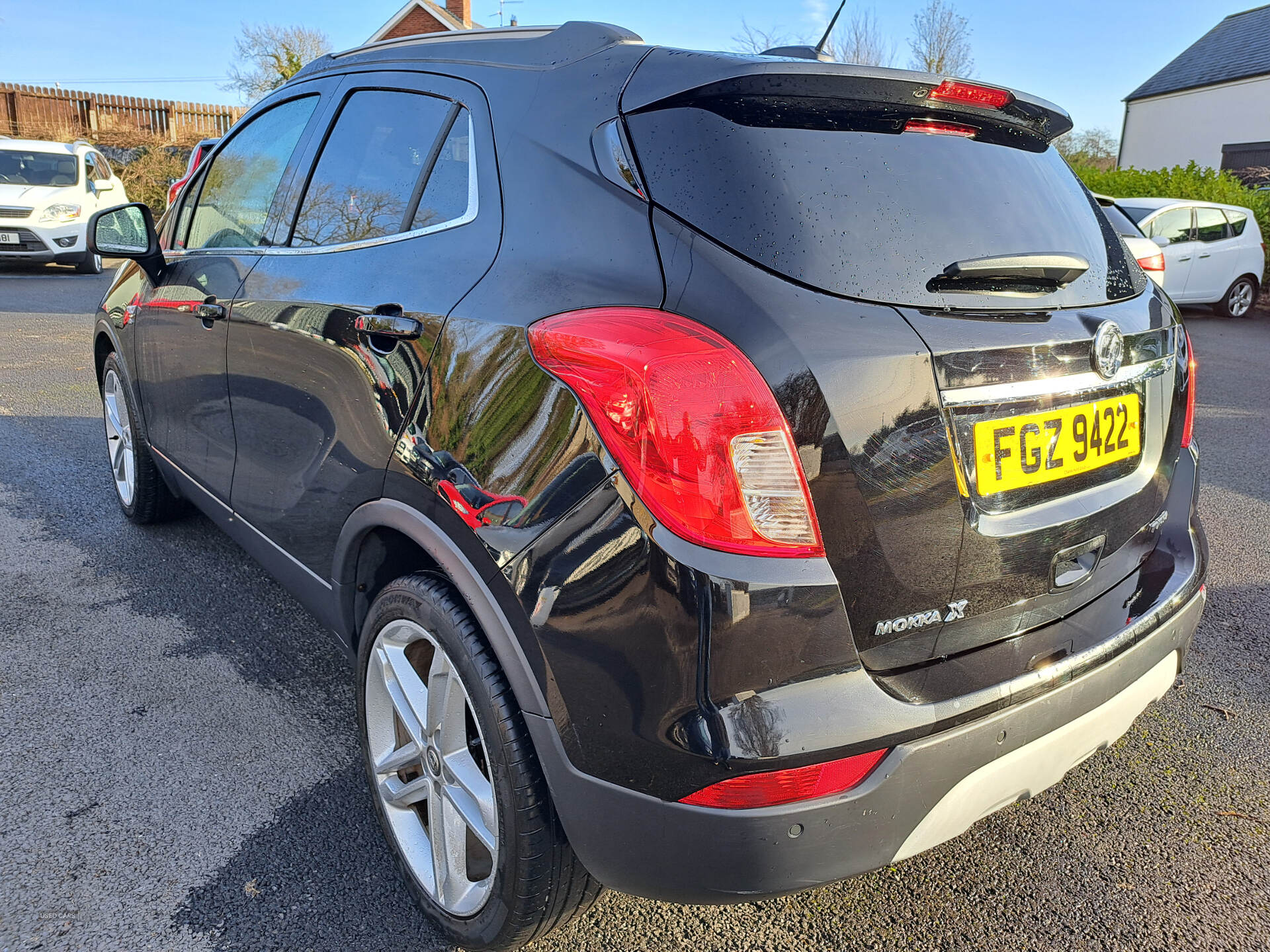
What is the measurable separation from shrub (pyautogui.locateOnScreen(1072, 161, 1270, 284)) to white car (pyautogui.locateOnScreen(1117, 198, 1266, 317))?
1.23m

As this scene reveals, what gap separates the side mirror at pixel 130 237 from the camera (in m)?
3.24

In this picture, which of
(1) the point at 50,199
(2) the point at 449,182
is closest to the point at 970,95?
(2) the point at 449,182

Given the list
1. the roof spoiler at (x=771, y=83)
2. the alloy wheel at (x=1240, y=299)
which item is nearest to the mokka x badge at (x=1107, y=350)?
the roof spoiler at (x=771, y=83)

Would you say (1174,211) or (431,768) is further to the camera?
(1174,211)

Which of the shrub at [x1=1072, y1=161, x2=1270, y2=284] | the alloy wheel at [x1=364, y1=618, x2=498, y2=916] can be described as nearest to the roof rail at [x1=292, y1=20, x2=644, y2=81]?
the alloy wheel at [x1=364, y1=618, x2=498, y2=916]

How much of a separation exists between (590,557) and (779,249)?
584mm

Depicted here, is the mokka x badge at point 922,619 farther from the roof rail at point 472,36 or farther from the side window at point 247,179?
the side window at point 247,179

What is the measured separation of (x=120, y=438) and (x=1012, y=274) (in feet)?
12.7

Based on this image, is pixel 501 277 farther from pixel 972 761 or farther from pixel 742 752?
pixel 972 761

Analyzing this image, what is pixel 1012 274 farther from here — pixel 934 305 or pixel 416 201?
pixel 416 201

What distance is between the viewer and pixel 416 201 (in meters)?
2.08

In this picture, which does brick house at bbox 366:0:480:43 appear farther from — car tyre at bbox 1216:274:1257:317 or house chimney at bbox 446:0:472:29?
car tyre at bbox 1216:274:1257:317

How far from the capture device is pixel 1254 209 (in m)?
14.6

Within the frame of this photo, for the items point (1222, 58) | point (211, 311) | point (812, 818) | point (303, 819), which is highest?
point (1222, 58)
